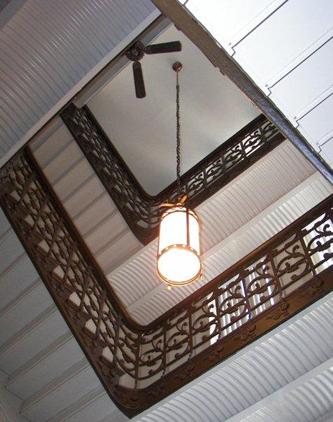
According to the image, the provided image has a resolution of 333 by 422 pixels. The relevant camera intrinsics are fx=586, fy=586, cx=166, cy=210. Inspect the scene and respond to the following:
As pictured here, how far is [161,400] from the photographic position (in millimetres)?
5465

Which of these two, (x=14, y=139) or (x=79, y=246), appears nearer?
(x=14, y=139)

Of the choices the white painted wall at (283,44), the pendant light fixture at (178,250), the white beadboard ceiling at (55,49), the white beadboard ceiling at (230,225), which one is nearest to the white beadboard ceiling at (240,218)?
the white beadboard ceiling at (230,225)

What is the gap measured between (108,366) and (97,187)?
478cm

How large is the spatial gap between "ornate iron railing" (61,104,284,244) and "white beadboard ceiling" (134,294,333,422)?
4.38 m

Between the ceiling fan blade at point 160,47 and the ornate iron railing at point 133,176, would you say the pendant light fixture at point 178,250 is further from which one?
the ceiling fan blade at point 160,47

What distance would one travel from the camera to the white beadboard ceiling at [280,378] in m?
4.89

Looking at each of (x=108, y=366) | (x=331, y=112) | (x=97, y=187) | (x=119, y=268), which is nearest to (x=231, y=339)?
(x=108, y=366)

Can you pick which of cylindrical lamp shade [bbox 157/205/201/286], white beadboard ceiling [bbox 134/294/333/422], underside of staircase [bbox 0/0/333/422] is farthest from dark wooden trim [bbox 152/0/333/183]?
white beadboard ceiling [bbox 134/294/333/422]

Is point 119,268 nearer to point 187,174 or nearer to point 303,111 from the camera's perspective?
point 187,174

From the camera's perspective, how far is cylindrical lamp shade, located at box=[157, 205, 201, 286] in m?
4.78

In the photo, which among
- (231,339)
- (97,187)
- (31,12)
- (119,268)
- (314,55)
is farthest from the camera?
(97,187)

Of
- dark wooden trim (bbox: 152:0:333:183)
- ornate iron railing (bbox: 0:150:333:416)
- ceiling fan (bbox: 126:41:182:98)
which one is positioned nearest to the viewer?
dark wooden trim (bbox: 152:0:333:183)

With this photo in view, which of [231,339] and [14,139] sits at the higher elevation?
[14,139]

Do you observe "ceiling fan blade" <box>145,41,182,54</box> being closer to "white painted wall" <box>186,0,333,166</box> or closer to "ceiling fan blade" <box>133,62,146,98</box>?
"ceiling fan blade" <box>133,62,146,98</box>
